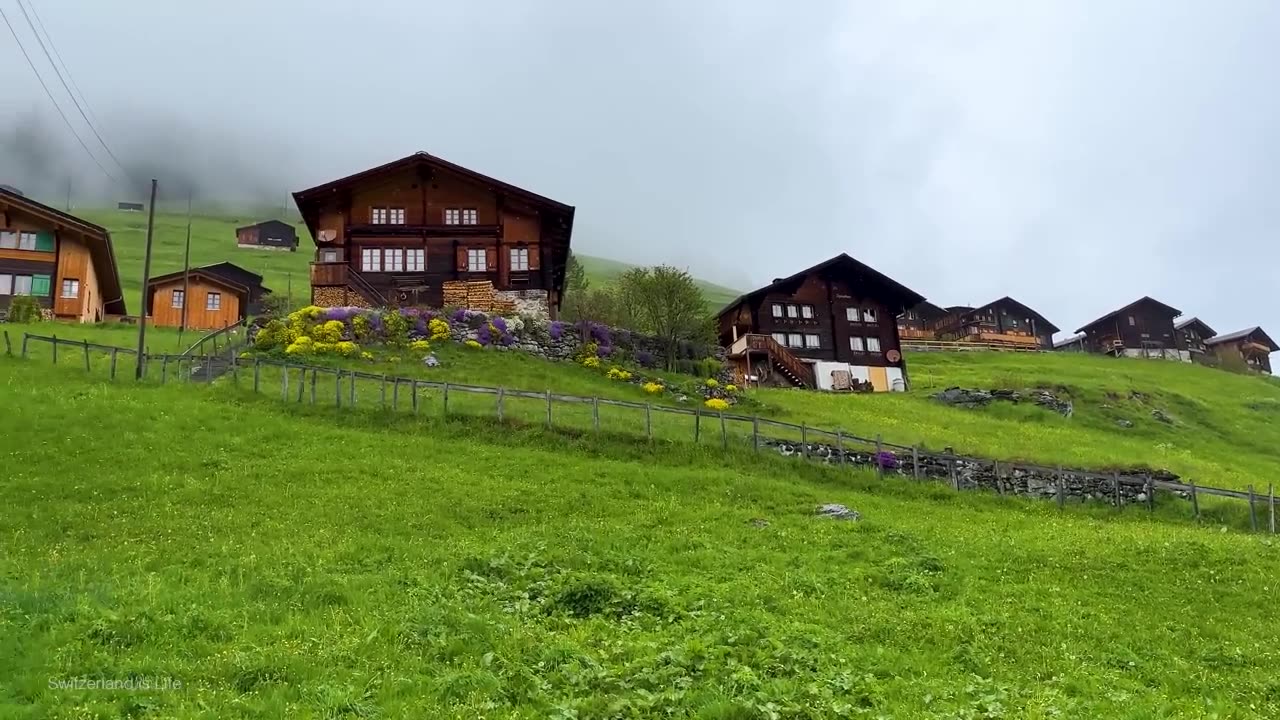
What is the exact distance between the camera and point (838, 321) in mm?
63156

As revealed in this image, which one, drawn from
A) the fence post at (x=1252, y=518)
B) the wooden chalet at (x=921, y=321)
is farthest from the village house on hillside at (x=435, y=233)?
the wooden chalet at (x=921, y=321)

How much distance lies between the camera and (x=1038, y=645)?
1319cm

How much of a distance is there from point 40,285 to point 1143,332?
322 ft

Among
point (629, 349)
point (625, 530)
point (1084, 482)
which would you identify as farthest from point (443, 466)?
point (629, 349)

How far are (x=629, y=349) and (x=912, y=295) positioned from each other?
27.5m

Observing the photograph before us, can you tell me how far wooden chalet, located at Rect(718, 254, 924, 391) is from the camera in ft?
203

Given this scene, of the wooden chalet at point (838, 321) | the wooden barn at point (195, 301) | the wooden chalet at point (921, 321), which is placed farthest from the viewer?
the wooden chalet at point (921, 321)

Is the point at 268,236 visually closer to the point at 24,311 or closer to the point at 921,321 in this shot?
the point at 24,311

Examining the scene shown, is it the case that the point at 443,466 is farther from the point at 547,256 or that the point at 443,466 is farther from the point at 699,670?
the point at 547,256

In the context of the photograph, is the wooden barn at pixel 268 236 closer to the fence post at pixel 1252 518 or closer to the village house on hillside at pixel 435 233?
the village house on hillside at pixel 435 233

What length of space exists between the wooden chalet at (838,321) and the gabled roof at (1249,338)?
54821mm

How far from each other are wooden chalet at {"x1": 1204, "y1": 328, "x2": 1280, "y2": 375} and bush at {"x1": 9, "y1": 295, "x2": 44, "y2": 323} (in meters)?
107

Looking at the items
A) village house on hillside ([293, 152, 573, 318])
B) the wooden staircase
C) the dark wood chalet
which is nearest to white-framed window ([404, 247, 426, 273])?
village house on hillside ([293, 152, 573, 318])

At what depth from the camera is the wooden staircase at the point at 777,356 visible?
183 ft
